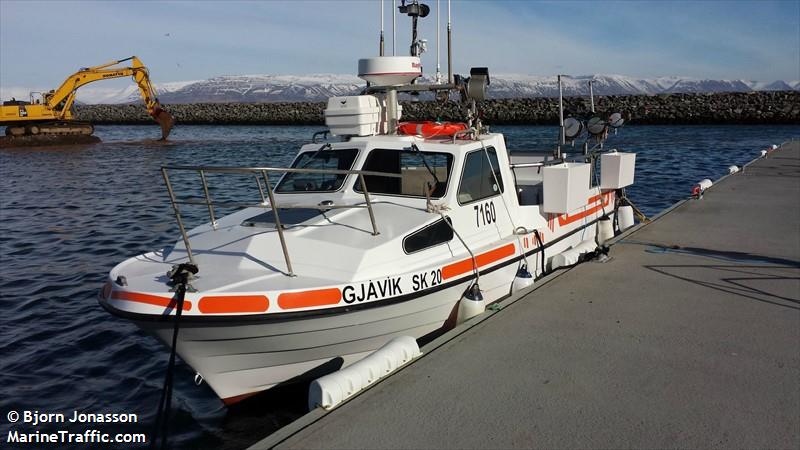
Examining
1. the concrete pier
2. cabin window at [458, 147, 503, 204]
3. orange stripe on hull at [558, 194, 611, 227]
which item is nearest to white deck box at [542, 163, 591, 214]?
orange stripe on hull at [558, 194, 611, 227]

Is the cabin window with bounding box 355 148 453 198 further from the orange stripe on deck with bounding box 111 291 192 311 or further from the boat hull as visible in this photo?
the orange stripe on deck with bounding box 111 291 192 311

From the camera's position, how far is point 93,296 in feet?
30.4

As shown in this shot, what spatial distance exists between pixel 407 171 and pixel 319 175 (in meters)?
1.06

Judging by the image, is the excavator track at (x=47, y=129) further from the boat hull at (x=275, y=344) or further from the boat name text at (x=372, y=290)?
the boat name text at (x=372, y=290)

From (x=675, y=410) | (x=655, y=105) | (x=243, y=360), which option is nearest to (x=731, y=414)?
(x=675, y=410)

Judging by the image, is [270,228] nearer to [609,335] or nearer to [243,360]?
[243,360]

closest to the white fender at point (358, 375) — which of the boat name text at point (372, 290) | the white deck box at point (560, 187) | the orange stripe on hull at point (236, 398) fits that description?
the boat name text at point (372, 290)

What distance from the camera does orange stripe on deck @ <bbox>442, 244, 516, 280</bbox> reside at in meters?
6.19

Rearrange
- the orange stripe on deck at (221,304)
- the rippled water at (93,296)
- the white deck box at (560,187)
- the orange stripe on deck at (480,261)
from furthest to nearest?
the white deck box at (560,187), the orange stripe on deck at (480,261), the rippled water at (93,296), the orange stripe on deck at (221,304)

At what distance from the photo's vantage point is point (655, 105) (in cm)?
5416

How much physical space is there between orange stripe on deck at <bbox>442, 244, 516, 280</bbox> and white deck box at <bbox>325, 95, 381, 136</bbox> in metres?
2.09

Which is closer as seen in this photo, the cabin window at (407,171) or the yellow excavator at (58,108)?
the cabin window at (407,171)

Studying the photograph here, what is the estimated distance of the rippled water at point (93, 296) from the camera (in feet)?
19.6

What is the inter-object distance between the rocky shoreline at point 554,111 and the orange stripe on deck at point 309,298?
35641mm
